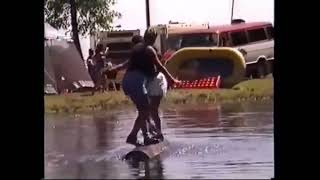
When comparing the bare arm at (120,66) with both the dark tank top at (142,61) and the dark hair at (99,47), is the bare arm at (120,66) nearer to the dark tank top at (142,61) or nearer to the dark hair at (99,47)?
the dark tank top at (142,61)

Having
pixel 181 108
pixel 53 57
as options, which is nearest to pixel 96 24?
pixel 53 57

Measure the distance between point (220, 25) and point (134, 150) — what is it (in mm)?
1139

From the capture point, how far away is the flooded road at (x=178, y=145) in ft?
22.4

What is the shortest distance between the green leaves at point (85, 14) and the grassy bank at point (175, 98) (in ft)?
1.67

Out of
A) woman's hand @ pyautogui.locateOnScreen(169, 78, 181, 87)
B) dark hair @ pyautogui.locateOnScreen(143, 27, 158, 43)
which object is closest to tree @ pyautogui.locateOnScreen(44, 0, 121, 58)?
dark hair @ pyautogui.locateOnScreen(143, 27, 158, 43)

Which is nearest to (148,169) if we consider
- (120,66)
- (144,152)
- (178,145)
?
(144,152)

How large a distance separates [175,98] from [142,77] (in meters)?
0.31

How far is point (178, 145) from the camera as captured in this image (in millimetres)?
7000

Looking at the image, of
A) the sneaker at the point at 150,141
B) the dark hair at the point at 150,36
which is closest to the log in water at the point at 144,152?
the sneaker at the point at 150,141

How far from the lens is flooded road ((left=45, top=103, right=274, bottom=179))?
269 inches

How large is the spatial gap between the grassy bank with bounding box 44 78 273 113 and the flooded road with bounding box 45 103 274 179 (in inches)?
2.3

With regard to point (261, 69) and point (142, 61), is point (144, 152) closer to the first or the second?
point (142, 61)
